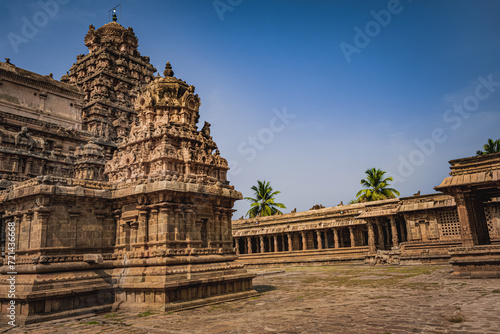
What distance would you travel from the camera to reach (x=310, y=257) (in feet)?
118

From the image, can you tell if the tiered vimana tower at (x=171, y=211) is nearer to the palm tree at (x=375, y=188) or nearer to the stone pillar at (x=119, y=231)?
the stone pillar at (x=119, y=231)

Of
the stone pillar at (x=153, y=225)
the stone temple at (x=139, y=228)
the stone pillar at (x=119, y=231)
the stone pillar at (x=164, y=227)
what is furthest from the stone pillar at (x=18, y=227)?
the stone pillar at (x=164, y=227)

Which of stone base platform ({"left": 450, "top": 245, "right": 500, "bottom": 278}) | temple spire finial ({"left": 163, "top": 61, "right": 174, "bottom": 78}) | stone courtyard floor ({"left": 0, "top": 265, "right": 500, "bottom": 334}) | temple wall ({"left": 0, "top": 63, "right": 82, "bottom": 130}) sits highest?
temple wall ({"left": 0, "top": 63, "right": 82, "bottom": 130})

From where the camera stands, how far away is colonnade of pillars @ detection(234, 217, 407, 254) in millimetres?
32594

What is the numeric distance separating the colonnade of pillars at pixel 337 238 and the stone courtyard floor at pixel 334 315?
1808 cm

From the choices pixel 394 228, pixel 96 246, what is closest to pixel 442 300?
pixel 96 246

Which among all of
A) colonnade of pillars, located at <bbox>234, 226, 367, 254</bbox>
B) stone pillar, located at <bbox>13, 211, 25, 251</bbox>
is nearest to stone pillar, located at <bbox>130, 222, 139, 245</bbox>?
Answer: stone pillar, located at <bbox>13, 211, 25, 251</bbox>

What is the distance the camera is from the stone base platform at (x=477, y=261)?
1702 centimetres

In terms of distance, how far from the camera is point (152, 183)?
1347 cm

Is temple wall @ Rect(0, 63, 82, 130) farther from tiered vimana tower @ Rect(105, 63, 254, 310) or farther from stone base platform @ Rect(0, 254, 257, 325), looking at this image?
stone base platform @ Rect(0, 254, 257, 325)

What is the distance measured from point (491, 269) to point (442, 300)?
784 cm

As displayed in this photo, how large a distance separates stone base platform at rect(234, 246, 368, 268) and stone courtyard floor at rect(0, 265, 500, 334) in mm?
19123

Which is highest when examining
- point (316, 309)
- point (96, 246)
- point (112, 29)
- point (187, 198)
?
point (112, 29)

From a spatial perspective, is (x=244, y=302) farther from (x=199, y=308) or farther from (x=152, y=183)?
(x=152, y=183)
